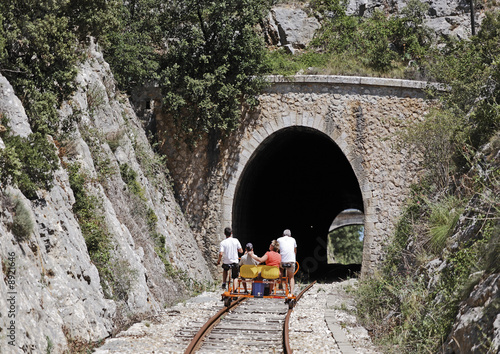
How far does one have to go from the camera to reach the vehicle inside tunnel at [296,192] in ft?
66.7

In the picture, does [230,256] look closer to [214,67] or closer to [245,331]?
[245,331]

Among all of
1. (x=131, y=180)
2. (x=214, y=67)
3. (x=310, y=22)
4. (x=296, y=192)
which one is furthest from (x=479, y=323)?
(x=296, y=192)

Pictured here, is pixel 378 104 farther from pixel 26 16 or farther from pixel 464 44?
pixel 26 16

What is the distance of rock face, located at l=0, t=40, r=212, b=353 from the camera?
7.27 m

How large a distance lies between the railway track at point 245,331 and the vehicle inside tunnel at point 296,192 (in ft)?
25.5

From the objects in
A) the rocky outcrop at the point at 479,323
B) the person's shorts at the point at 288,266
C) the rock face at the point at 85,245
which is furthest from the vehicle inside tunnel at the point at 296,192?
the rocky outcrop at the point at 479,323

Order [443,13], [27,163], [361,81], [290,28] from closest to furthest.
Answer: [27,163] → [361,81] → [290,28] → [443,13]

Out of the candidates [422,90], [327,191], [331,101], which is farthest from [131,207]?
[327,191]

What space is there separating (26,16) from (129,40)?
6.93 meters

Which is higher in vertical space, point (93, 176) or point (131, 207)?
point (93, 176)

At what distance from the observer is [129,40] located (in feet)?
59.7

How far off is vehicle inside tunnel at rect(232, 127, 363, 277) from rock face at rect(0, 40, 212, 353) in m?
3.47

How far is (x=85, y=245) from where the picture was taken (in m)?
9.71

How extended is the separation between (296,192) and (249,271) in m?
15.3
